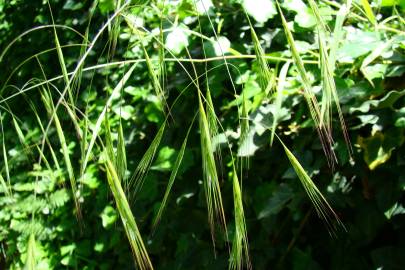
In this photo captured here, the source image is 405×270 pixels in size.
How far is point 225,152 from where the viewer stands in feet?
5.29

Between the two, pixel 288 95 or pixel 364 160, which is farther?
pixel 288 95

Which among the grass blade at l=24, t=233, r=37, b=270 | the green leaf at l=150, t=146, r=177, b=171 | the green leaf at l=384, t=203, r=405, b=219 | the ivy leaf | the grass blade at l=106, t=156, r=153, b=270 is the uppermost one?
the grass blade at l=106, t=156, r=153, b=270

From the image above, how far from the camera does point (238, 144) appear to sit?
1.50 metres

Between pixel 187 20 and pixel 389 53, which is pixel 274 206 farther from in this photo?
pixel 187 20

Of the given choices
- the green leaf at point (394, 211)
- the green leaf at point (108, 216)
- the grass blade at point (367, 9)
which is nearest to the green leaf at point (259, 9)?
the grass blade at point (367, 9)

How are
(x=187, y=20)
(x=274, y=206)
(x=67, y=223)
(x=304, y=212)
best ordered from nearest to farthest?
(x=274, y=206), (x=304, y=212), (x=187, y=20), (x=67, y=223)

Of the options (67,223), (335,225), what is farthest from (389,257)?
(67,223)

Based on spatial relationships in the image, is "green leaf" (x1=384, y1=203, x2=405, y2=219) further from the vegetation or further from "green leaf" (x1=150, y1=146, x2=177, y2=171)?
"green leaf" (x1=150, y1=146, x2=177, y2=171)

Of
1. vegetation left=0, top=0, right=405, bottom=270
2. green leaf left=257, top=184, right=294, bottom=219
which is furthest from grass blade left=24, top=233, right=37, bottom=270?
green leaf left=257, top=184, right=294, bottom=219

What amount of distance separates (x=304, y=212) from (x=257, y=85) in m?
0.36

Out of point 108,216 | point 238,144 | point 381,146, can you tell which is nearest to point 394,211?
point 381,146

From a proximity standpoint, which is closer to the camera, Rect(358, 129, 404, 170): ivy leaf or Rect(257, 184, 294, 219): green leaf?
Rect(358, 129, 404, 170): ivy leaf

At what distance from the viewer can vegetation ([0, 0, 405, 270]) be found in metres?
0.93

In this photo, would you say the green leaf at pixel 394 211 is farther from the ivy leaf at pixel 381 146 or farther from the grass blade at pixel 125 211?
the grass blade at pixel 125 211
